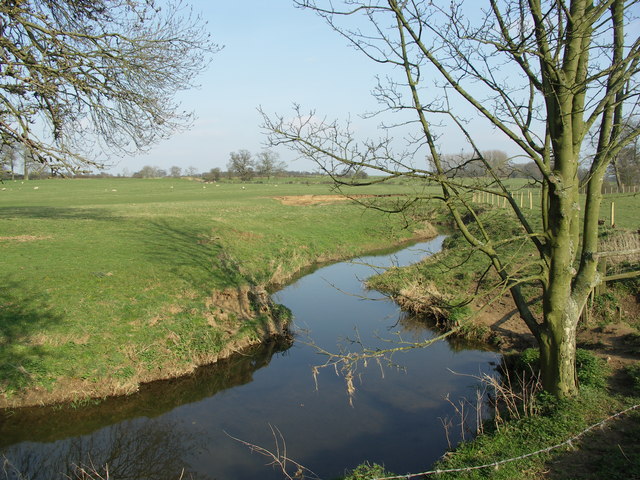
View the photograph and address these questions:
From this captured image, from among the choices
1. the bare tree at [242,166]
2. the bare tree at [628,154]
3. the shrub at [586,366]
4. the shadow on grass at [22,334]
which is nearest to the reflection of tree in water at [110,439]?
the shadow on grass at [22,334]

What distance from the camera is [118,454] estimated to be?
816 cm

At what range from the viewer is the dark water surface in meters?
7.94

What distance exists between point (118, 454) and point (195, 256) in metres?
10.3

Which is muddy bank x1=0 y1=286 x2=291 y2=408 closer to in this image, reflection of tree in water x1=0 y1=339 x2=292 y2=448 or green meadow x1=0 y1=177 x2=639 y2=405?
green meadow x1=0 y1=177 x2=639 y2=405

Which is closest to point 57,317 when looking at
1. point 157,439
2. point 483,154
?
point 157,439

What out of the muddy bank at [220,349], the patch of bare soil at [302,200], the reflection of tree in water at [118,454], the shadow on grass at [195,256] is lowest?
the reflection of tree in water at [118,454]

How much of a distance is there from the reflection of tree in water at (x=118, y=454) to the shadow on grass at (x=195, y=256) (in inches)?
238

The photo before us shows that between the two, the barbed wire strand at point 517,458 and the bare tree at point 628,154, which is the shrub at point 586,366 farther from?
the bare tree at point 628,154

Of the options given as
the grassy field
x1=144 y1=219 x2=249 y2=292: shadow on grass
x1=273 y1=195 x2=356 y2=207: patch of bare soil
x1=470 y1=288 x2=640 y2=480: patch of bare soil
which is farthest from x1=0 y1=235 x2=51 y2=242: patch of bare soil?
x1=273 y1=195 x2=356 y2=207: patch of bare soil

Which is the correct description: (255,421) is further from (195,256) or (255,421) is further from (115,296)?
(195,256)

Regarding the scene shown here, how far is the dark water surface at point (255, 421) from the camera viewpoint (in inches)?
313

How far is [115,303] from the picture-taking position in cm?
1255

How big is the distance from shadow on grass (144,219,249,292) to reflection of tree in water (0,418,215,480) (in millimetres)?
6052

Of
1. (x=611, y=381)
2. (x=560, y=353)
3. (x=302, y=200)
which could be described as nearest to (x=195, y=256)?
(x=560, y=353)
